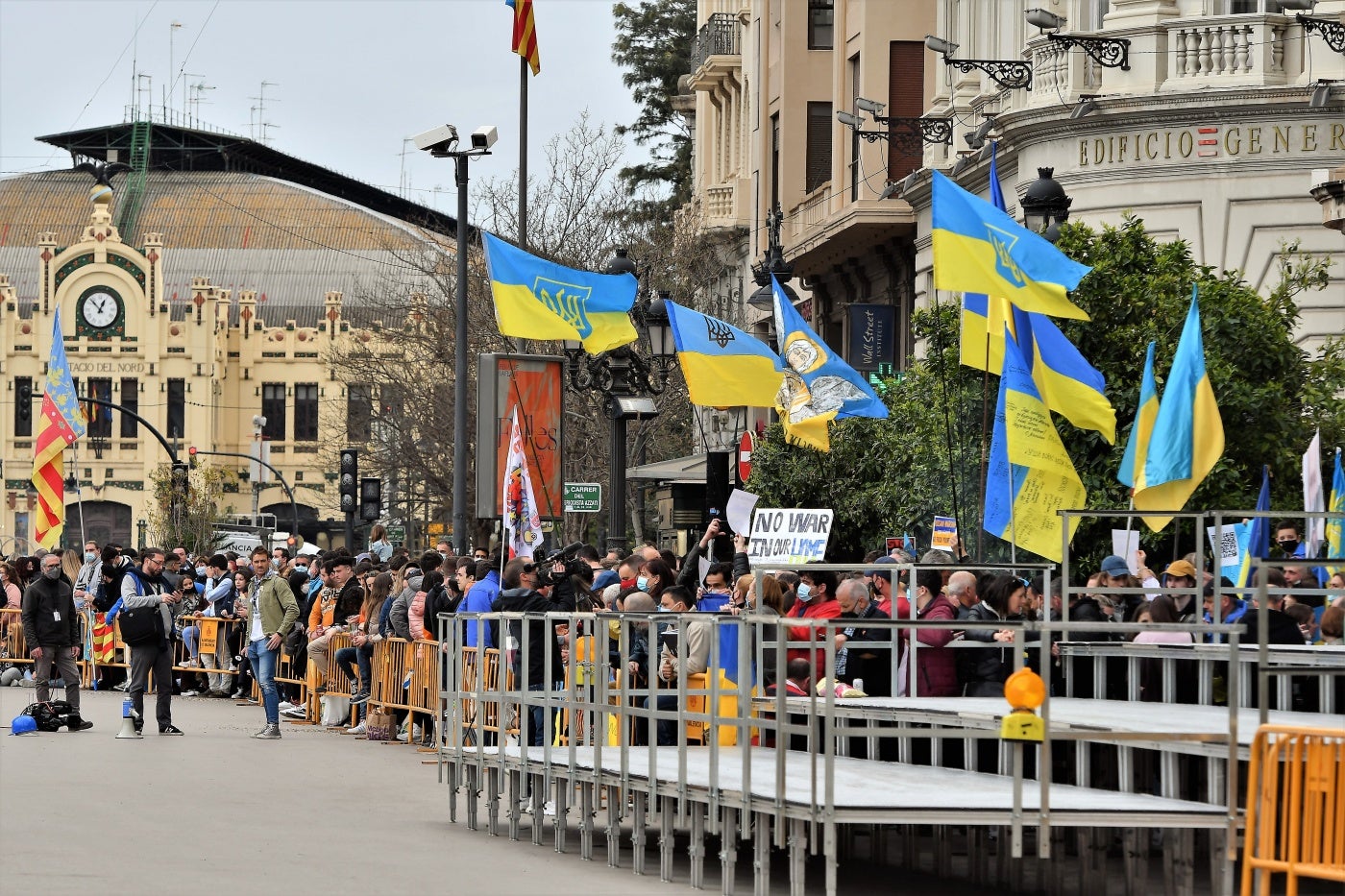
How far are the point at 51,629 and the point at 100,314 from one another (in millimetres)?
73576

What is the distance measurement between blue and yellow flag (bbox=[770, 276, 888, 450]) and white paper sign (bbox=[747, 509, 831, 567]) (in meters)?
1.66

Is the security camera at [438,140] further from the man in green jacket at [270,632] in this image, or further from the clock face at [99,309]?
the clock face at [99,309]

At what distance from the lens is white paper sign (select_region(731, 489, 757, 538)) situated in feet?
66.6

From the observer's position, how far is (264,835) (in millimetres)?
13688

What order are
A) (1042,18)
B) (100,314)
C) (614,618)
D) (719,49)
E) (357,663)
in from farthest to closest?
(100,314) < (719,49) < (1042,18) < (357,663) < (614,618)

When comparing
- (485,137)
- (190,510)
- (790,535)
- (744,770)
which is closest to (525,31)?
(485,137)

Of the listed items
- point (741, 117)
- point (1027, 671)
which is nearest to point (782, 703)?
point (1027, 671)

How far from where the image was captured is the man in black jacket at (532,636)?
13.8 meters

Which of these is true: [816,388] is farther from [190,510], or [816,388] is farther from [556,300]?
[190,510]

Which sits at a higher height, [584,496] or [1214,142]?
[1214,142]

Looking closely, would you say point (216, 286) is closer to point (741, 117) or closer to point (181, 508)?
point (181, 508)

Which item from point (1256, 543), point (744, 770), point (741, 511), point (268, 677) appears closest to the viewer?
point (744, 770)

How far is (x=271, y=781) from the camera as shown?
56.4 ft

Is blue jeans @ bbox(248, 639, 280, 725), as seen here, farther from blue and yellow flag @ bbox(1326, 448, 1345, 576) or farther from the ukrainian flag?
blue and yellow flag @ bbox(1326, 448, 1345, 576)
